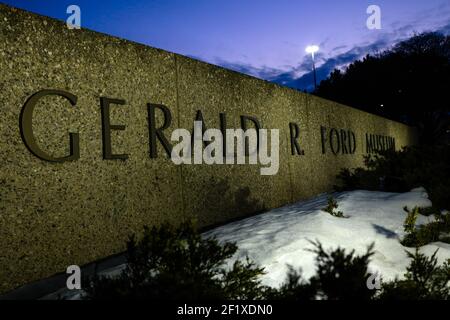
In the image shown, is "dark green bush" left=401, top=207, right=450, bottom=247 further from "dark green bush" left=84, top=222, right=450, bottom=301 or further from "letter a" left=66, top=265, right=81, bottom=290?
"letter a" left=66, top=265, right=81, bottom=290

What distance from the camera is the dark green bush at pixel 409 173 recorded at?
14.4 ft

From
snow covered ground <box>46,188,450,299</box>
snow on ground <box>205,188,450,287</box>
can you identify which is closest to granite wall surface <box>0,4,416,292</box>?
snow covered ground <box>46,188,450,299</box>

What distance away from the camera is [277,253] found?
9.04 feet

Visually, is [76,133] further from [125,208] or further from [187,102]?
[187,102]

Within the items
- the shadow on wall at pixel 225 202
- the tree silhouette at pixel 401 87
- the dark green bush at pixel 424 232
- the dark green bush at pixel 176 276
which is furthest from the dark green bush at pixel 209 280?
the tree silhouette at pixel 401 87

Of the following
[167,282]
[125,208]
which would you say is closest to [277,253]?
[167,282]

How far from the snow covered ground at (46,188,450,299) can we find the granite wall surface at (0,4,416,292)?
2.25 feet

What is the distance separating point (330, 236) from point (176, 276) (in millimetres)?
1774

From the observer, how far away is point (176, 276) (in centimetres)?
172

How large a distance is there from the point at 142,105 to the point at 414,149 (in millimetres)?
4201

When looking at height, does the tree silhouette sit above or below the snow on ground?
above

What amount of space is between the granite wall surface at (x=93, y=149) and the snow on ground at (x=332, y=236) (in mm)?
977

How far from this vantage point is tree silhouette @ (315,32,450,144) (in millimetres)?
24906
